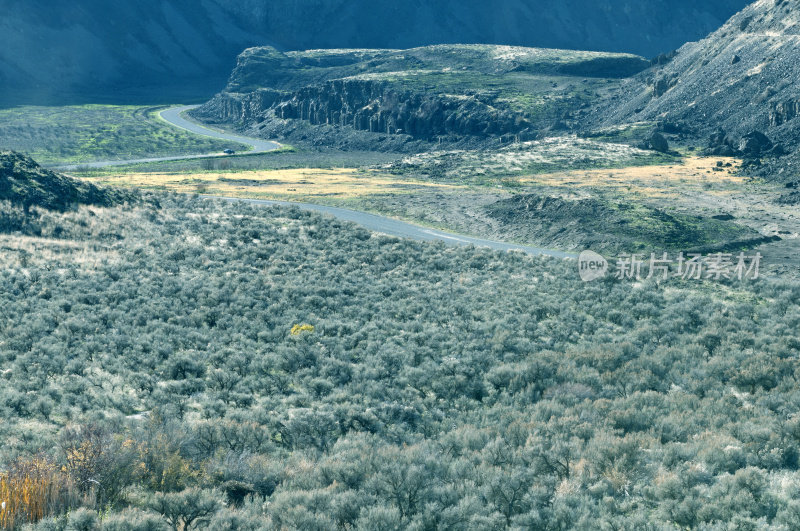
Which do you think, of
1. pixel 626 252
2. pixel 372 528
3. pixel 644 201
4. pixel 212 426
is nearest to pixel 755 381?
pixel 372 528

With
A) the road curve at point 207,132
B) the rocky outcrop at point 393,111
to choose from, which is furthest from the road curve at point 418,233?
the road curve at point 207,132

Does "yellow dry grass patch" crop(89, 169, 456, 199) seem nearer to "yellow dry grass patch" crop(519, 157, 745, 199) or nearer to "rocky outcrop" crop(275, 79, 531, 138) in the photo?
"yellow dry grass patch" crop(519, 157, 745, 199)

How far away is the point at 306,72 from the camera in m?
188

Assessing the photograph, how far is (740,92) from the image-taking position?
327 ft

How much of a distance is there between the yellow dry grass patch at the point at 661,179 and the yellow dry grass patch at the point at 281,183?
13210 millimetres

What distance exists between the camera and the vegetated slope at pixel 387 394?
1184 centimetres

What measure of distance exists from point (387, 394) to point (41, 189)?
3165 centimetres

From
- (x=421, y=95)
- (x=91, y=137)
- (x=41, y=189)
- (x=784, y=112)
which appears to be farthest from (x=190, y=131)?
(x=41, y=189)

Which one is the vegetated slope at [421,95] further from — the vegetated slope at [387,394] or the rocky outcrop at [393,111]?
the vegetated slope at [387,394]

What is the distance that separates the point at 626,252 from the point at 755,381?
25.2 m

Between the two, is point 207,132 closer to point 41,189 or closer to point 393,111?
point 393,111

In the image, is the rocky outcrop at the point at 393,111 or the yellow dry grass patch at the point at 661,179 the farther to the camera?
the rocky outcrop at the point at 393,111

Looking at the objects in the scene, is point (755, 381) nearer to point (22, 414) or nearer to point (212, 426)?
point (212, 426)

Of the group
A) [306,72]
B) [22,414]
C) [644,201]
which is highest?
[306,72]
